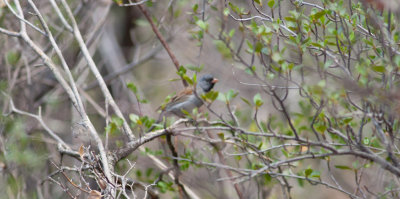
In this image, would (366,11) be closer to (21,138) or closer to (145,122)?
(145,122)

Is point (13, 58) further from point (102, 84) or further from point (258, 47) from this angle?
point (258, 47)

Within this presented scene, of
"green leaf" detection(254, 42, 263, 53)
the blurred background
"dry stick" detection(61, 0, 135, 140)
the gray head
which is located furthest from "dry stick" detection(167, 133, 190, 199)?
the gray head

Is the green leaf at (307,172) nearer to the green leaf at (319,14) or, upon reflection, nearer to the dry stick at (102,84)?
the green leaf at (319,14)

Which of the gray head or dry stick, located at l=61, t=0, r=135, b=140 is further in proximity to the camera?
the gray head

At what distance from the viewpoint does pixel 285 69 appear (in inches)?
104

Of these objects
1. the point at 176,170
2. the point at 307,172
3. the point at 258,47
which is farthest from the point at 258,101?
the point at 176,170

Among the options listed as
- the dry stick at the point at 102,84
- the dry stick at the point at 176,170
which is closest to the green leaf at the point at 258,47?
the dry stick at the point at 176,170

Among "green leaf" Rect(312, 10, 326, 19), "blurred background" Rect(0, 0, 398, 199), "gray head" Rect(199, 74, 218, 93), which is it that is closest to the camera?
"green leaf" Rect(312, 10, 326, 19)

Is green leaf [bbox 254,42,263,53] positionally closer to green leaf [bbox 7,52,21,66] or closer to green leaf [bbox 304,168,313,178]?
green leaf [bbox 304,168,313,178]

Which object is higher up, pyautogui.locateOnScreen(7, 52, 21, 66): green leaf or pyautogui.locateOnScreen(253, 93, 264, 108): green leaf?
pyautogui.locateOnScreen(7, 52, 21, 66): green leaf

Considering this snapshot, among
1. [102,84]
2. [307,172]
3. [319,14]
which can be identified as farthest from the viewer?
[102,84]

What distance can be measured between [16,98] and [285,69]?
4.10 meters

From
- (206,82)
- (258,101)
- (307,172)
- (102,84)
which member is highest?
(102,84)

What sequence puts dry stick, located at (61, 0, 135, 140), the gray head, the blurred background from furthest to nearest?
the gray head → the blurred background → dry stick, located at (61, 0, 135, 140)
